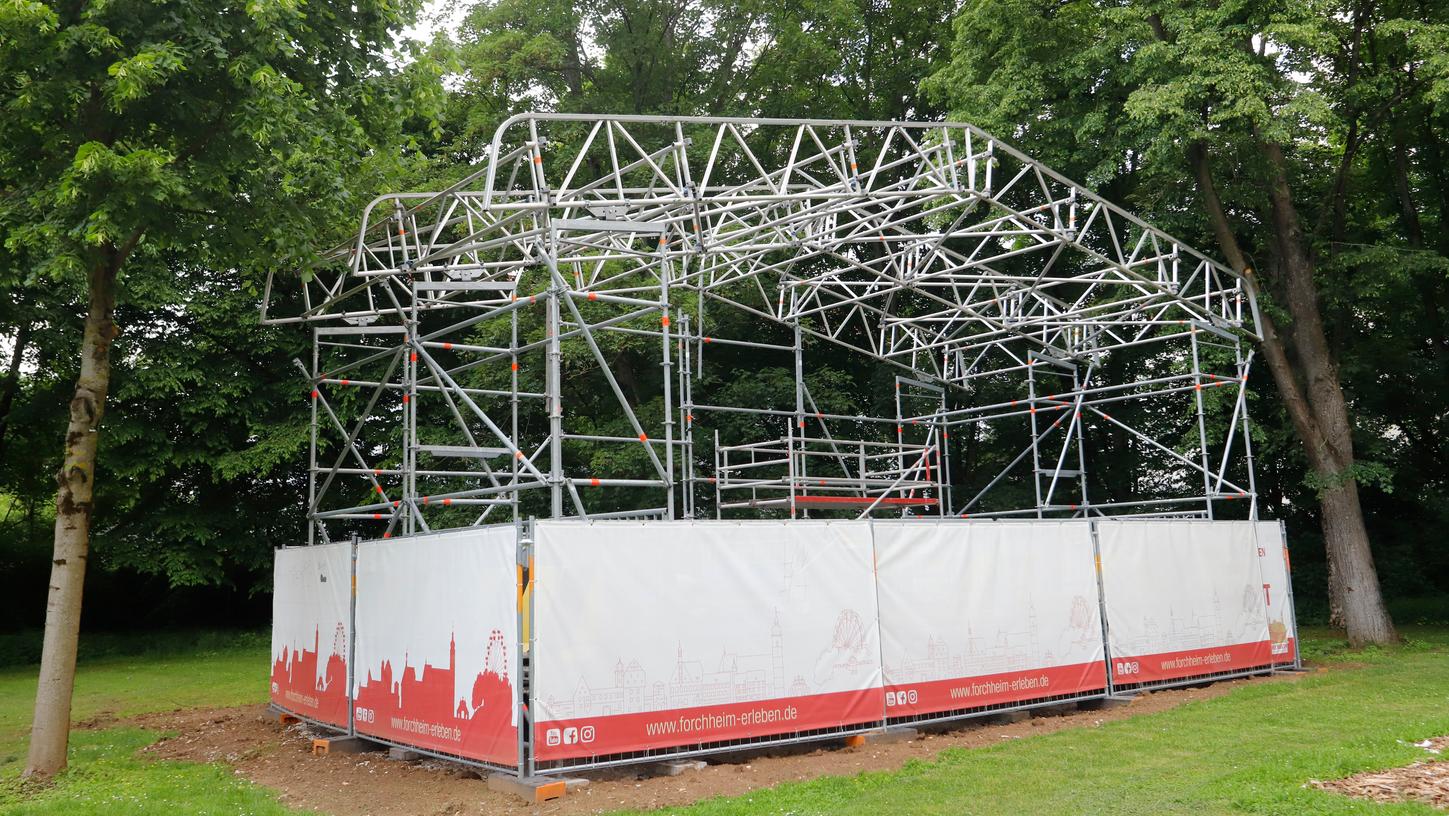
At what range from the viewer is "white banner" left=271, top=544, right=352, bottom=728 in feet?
36.0

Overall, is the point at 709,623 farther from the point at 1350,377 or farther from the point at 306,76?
the point at 1350,377

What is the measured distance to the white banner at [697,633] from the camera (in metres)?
8.35

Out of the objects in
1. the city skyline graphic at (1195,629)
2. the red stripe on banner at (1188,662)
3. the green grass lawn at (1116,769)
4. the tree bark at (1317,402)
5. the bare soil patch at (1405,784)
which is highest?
the tree bark at (1317,402)

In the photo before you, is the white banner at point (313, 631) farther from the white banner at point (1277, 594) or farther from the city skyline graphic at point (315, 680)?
the white banner at point (1277, 594)

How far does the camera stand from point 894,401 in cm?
2269

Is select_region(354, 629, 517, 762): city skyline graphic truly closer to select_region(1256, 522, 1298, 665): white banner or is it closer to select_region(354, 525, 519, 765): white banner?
select_region(354, 525, 519, 765): white banner

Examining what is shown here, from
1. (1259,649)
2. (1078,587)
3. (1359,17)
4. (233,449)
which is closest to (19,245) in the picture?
(1078,587)

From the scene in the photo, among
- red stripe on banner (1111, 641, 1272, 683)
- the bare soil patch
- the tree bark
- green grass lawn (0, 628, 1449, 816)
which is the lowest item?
green grass lawn (0, 628, 1449, 816)

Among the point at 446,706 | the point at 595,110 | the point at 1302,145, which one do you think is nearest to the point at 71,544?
the point at 446,706

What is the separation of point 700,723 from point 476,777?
184 cm

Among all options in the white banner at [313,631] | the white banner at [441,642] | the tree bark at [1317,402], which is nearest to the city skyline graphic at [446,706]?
the white banner at [441,642]

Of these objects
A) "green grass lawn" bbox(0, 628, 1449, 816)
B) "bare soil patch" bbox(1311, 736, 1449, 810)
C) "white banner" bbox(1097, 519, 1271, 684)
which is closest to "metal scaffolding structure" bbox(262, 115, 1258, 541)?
"white banner" bbox(1097, 519, 1271, 684)

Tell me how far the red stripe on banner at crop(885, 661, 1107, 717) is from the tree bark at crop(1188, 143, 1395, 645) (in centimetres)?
778

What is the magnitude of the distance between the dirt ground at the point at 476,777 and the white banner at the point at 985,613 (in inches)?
15.5
